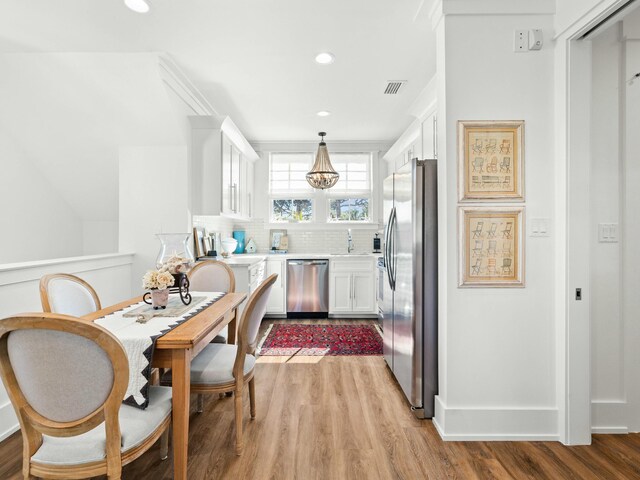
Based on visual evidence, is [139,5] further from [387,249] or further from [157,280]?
[387,249]

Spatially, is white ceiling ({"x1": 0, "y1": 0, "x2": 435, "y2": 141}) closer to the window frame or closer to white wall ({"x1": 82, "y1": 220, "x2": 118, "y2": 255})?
the window frame

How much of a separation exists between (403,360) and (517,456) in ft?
2.89

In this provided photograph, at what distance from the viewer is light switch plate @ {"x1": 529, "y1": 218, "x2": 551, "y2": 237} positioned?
86.5 inches

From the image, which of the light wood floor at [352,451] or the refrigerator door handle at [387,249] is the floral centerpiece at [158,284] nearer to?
the light wood floor at [352,451]

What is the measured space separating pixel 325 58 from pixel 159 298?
2.26 meters

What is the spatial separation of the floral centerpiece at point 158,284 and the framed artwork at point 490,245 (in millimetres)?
1772

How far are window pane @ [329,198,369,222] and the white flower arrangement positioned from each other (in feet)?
12.8

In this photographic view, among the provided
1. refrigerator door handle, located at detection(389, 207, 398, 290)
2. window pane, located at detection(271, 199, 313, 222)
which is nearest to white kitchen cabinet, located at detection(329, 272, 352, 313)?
window pane, located at detection(271, 199, 313, 222)

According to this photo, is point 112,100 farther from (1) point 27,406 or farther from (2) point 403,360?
(2) point 403,360

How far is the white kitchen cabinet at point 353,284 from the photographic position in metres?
5.09

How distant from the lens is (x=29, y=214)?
3.82 m

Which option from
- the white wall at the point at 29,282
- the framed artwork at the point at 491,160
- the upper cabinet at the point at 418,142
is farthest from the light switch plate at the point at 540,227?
the white wall at the point at 29,282

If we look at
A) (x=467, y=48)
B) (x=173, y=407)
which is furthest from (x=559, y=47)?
(x=173, y=407)

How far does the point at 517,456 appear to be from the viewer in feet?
6.53
